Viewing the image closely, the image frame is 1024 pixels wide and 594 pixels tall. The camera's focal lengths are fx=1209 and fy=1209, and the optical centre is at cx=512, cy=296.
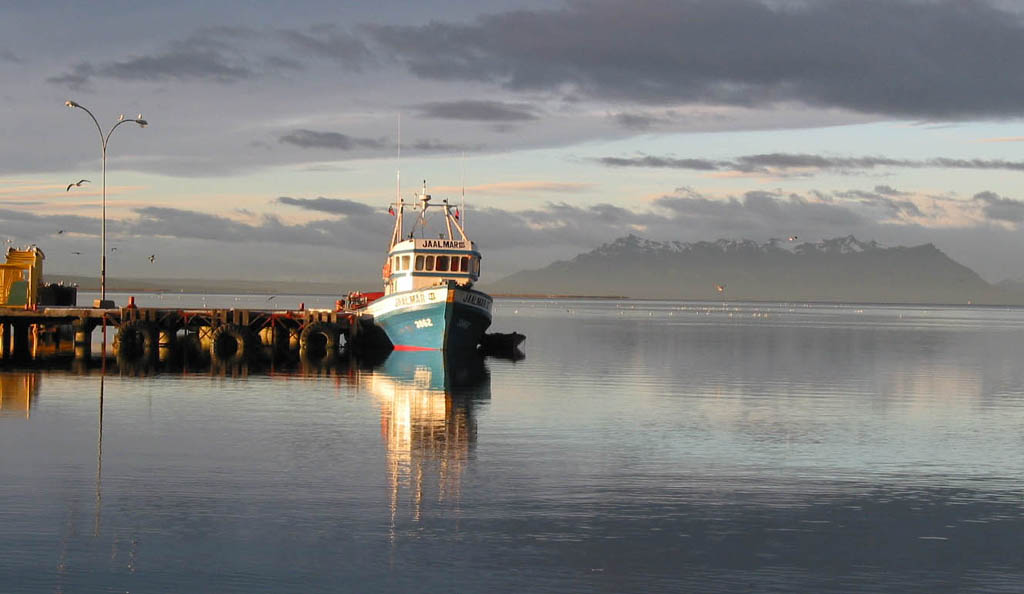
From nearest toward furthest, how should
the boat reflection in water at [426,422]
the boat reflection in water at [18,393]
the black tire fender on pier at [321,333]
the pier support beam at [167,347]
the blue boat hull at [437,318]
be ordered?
the boat reflection in water at [426,422]
the boat reflection in water at [18,393]
the blue boat hull at [437,318]
the pier support beam at [167,347]
the black tire fender on pier at [321,333]

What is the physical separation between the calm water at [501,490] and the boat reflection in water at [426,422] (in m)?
0.13

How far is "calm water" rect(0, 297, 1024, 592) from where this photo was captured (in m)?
16.0

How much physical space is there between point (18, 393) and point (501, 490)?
24704 mm

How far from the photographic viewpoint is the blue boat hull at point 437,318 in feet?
213

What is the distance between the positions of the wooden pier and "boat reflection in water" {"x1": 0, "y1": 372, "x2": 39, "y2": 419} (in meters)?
16.6

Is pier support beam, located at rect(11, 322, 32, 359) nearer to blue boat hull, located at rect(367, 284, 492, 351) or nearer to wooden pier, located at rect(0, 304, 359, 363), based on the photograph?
wooden pier, located at rect(0, 304, 359, 363)

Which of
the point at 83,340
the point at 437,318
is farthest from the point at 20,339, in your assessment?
the point at 437,318

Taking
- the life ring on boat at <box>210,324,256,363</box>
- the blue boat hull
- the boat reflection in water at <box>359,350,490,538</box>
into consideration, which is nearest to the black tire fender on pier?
the life ring on boat at <box>210,324,256,363</box>

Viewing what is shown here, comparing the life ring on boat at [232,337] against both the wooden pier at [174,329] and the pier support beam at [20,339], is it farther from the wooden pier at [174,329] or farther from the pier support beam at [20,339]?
the pier support beam at [20,339]

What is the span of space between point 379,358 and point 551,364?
31.9 ft

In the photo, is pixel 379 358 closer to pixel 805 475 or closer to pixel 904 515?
pixel 805 475

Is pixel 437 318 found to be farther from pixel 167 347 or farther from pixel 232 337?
pixel 167 347

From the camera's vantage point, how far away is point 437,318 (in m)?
65.9

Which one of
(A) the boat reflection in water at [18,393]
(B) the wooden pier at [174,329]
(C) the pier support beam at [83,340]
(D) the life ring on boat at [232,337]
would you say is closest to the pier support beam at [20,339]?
(B) the wooden pier at [174,329]
